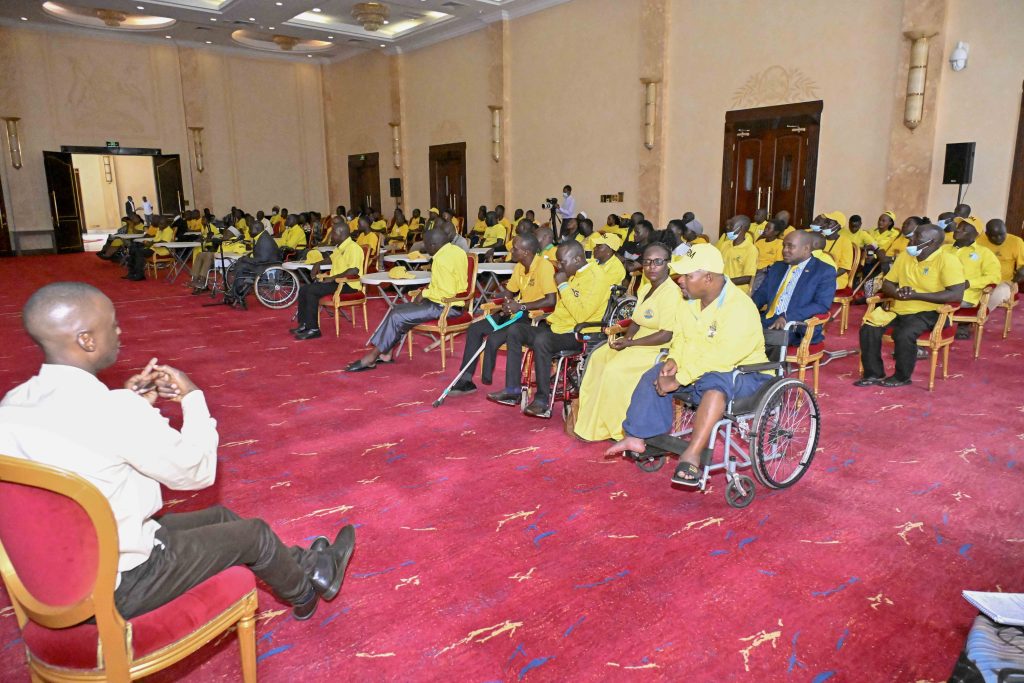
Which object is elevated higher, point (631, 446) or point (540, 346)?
point (540, 346)

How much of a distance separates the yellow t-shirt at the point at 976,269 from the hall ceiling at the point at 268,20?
9.53m

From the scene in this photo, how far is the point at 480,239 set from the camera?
463 inches

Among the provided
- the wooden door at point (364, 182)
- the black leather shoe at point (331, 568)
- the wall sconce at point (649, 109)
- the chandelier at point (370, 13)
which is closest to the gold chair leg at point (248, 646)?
the black leather shoe at point (331, 568)

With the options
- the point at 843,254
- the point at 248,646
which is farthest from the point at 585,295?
the point at 843,254

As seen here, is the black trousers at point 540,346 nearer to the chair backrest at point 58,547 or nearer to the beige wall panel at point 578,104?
the chair backrest at point 58,547

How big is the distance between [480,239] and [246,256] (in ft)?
13.5

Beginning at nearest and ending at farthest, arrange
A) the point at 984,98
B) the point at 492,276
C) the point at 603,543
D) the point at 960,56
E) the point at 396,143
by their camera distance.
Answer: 1. the point at 603,543
2. the point at 492,276
3. the point at 960,56
4. the point at 984,98
5. the point at 396,143

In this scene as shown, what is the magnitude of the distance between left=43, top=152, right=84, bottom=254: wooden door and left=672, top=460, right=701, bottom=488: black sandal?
18.1 metres

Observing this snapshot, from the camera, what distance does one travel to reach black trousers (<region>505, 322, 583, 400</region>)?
174 inches

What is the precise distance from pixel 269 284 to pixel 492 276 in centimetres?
324

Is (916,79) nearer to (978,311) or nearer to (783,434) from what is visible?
(978,311)

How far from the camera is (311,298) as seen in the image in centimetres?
707

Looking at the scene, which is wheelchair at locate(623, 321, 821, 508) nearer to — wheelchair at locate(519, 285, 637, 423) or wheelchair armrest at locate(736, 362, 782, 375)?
wheelchair armrest at locate(736, 362, 782, 375)

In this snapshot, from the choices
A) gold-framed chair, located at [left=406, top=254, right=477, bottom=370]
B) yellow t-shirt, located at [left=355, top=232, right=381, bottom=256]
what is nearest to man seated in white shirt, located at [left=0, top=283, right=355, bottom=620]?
gold-framed chair, located at [left=406, top=254, right=477, bottom=370]
